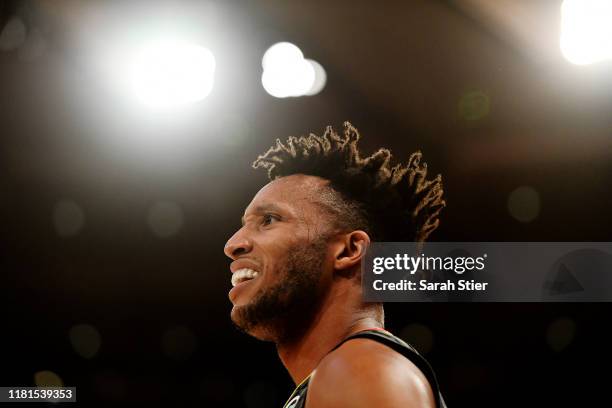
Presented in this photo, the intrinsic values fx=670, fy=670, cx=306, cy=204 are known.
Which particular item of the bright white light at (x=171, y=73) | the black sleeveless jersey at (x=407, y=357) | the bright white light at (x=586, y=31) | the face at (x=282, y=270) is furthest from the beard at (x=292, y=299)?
the bright white light at (x=586, y=31)

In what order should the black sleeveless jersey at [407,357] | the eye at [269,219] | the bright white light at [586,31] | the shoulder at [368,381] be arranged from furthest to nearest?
1. the bright white light at [586,31]
2. the eye at [269,219]
3. the black sleeveless jersey at [407,357]
4. the shoulder at [368,381]

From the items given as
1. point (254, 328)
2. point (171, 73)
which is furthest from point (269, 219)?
point (171, 73)

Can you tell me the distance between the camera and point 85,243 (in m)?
2.65

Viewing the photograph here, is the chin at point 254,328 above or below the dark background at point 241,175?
below

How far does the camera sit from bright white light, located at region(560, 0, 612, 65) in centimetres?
231

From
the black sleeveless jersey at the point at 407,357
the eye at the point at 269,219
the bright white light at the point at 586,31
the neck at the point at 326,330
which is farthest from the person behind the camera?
the bright white light at the point at 586,31

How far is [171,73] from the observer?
2.57 metres

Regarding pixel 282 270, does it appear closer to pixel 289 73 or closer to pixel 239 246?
pixel 239 246

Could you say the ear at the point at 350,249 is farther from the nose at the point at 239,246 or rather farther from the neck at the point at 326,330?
the nose at the point at 239,246

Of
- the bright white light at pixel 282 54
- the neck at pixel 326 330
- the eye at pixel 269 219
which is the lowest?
the neck at pixel 326 330

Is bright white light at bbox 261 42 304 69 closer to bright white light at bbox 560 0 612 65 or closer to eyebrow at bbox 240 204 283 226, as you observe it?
bright white light at bbox 560 0 612 65

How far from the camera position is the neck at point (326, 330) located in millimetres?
1393

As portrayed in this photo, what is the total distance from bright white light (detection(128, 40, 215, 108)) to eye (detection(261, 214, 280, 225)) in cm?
115

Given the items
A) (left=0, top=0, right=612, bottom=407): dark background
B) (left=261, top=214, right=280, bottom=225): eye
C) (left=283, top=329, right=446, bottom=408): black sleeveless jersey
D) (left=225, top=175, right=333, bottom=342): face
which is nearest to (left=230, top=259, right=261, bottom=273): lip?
(left=225, top=175, right=333, bottom=342): face
